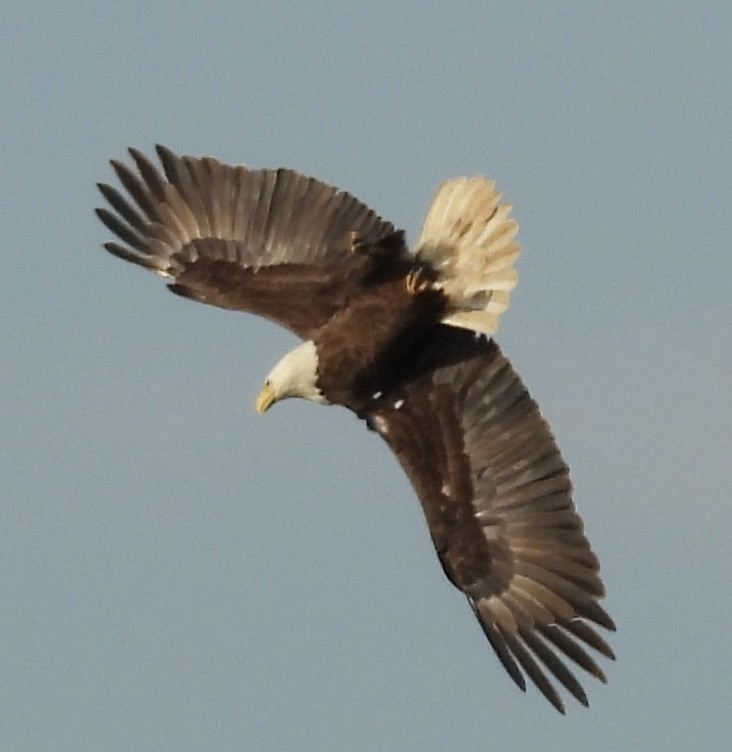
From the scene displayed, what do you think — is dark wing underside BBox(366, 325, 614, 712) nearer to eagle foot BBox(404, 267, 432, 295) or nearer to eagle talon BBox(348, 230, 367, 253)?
eagle foot BBox(404, 267, 432, 295)

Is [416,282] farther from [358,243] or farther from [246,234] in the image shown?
[246,234]

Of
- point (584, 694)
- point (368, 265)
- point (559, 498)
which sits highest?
point (368, 265)

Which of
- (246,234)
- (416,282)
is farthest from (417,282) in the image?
(246,234)

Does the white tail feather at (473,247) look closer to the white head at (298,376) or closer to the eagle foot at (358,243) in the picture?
the eagle foot at (358,243)

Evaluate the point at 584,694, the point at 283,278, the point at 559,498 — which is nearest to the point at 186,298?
the point at 283,278

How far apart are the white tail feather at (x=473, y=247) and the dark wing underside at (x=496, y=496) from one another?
257 millimetres

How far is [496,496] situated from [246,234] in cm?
235

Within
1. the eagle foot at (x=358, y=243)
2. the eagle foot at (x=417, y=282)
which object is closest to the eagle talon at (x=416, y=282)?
the eagle foot at (x=417, y=282)

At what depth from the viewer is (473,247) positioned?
47.2 feet

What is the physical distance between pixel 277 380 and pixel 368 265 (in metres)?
0.86

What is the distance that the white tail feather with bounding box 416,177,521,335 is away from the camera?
47.1ft

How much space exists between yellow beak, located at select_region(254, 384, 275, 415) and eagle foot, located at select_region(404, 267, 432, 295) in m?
1.11

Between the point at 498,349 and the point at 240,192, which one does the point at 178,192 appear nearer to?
the point at 240,192

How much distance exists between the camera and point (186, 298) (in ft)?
50.8
